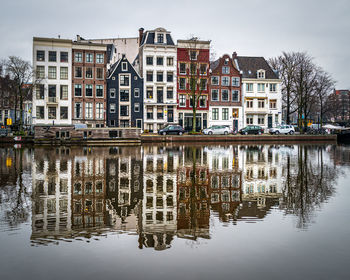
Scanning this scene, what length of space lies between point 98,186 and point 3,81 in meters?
53.2

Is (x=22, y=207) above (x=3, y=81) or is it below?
below

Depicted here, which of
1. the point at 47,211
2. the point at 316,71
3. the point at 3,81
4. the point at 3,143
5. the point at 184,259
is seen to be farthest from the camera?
the point at 316,71

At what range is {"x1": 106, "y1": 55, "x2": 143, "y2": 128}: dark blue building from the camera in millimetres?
65062

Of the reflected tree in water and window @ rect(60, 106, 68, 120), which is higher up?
window @ rect(60, 106, 68, 120)

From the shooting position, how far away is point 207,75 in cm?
7031

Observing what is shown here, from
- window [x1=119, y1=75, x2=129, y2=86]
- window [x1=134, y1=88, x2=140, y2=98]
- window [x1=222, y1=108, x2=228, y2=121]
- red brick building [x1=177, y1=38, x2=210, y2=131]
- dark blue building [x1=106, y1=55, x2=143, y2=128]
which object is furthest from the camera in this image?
window [x1=222, y1=108, x2=228, y2=121]

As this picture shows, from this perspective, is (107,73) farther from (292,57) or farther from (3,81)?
(292,57)

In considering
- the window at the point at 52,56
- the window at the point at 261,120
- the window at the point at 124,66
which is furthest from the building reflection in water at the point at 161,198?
the window at the point at 261,120

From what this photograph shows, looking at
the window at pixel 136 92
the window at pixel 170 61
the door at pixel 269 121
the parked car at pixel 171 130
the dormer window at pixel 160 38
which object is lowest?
the parked car at pixel 171 130

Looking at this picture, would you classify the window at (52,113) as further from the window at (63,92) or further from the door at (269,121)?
the door at (269,121)

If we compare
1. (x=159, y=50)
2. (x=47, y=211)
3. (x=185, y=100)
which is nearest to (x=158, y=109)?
(x=185, y=100)

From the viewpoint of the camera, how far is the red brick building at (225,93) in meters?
71.2

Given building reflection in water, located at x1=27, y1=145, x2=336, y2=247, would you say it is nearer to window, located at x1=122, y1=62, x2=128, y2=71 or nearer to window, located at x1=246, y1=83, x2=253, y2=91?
window, located at x1=122, y1=62, x2=128, y2=71

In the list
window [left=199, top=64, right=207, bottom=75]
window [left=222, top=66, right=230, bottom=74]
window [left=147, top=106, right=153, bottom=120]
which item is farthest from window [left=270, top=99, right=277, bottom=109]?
window [left=147, top=106, right=153, bottom=120]
